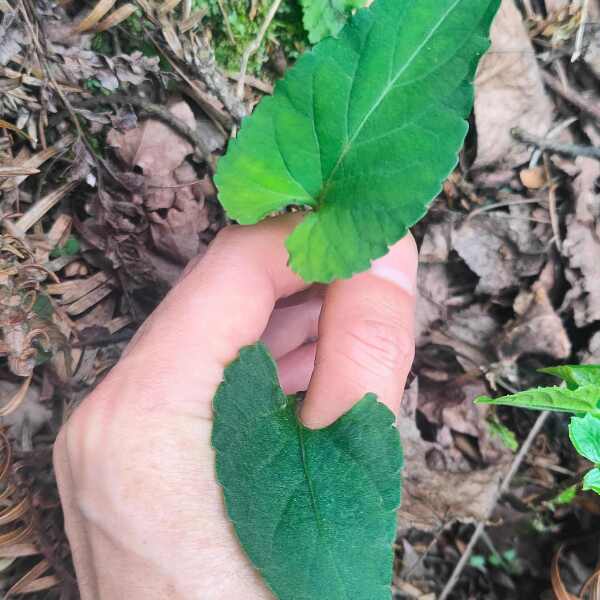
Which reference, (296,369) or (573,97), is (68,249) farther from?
(573,97)

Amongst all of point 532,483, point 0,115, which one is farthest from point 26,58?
point 532,483

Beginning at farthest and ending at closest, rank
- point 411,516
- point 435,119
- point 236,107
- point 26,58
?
point 411,516 < point 236,107 < point 26,58 < point 435,119

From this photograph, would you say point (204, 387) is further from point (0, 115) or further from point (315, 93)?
point (0, 115)

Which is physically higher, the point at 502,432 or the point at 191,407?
the point at 191,407

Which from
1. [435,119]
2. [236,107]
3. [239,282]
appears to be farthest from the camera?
[236,107]

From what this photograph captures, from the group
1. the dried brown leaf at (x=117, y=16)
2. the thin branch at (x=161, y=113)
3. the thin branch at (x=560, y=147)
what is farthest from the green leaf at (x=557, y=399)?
the dried brown leaf at (x=117, y=16)

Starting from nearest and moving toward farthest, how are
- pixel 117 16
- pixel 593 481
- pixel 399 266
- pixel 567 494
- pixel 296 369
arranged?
1. pixel 593 481
2. pixel 399 266
3. pixel 117 16
4. pixel 296 369
5. pixel 567 494

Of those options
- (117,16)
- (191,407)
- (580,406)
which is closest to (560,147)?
(580,406)
